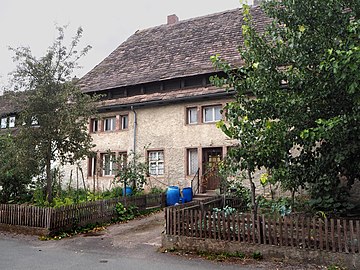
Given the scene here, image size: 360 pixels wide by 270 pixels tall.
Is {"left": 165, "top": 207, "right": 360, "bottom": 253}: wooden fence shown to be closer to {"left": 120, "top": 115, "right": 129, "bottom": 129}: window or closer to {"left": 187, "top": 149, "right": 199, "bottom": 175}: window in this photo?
{"left": 187, "top": 149, "right": 199, "bottom": 175}: window

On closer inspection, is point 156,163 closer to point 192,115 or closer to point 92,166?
point 192,115

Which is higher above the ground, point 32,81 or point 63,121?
point 32,81

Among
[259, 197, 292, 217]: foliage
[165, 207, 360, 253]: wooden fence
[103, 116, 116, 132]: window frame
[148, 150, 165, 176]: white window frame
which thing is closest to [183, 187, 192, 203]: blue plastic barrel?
[148, 150, 165, 176]: white window frame

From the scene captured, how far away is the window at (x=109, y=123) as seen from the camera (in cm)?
1888

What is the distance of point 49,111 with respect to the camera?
11391 millimetres

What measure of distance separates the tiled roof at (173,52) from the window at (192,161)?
390 centimetres

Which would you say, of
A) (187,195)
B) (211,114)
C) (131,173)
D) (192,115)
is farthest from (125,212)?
(211,114)

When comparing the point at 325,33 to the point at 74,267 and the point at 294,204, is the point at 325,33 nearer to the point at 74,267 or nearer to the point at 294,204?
the point at 294,204

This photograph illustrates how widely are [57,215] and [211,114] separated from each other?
873 centimetres

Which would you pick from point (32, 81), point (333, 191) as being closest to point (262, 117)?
point (333, 191)

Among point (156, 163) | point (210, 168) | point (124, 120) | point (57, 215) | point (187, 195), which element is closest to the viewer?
point (57, 215)

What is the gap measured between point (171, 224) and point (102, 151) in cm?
1122

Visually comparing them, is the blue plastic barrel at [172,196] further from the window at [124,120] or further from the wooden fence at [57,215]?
the window at [124,120]

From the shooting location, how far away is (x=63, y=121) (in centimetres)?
1134
